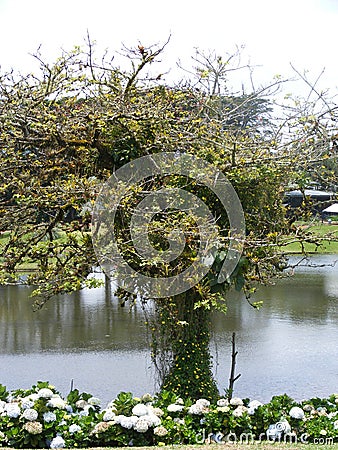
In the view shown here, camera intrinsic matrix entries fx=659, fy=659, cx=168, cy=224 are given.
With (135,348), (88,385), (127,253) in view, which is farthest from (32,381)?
(127,253)

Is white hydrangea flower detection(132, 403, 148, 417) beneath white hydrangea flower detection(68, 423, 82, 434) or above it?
above

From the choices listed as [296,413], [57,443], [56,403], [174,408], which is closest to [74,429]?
[57,443]

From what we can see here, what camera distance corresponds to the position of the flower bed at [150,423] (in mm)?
3977

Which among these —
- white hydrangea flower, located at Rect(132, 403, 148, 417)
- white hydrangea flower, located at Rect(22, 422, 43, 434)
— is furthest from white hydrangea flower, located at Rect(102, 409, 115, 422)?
white hydrangea flower, located at Rect(22, 422, 43, 434)

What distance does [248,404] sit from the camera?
445 cm

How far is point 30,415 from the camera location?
156 inches

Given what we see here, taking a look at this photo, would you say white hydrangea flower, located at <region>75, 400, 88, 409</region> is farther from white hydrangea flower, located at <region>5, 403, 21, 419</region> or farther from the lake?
the lake

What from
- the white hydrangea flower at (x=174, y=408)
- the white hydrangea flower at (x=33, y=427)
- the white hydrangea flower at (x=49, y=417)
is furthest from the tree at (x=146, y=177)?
the white hydrangea flower at (x=33, y=427)

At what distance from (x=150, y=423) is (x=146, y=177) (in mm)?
1925

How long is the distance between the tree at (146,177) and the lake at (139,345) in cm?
53

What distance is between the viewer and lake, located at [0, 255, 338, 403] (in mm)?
6906

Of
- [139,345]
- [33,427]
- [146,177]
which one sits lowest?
[139,345]

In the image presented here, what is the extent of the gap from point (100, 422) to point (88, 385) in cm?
279

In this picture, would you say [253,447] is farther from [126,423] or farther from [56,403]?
[56,403]
